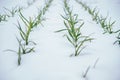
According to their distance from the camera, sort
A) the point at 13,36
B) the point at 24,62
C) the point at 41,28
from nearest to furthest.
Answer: the point at 24,62, the point at 13,36, the point at 41,28

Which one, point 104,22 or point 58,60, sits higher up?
point 104,22

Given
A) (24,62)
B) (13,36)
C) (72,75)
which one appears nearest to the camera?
(72,75)

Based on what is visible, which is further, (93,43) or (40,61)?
(93,43)

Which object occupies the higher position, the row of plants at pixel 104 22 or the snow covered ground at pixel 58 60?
the row of plants at pixel 104 22

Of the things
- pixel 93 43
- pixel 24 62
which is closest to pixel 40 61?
pixel 24 62

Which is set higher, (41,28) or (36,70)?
(41,28)

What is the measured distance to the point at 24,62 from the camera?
123cm

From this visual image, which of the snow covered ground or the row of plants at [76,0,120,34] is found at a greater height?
the row of plants at [76,0,120,34]

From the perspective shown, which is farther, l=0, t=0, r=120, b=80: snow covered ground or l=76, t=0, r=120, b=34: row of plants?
l=76, t=0, r=120, b=34: row of plants

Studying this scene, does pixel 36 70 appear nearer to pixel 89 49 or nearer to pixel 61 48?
pixel 61 48

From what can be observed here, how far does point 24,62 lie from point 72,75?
0.38 m

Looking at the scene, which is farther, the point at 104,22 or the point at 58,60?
the point at 104,22

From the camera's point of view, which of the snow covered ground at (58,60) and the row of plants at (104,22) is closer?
the snow covered ground at (58,60)

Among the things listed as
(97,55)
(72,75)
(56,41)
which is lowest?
(72,75)
